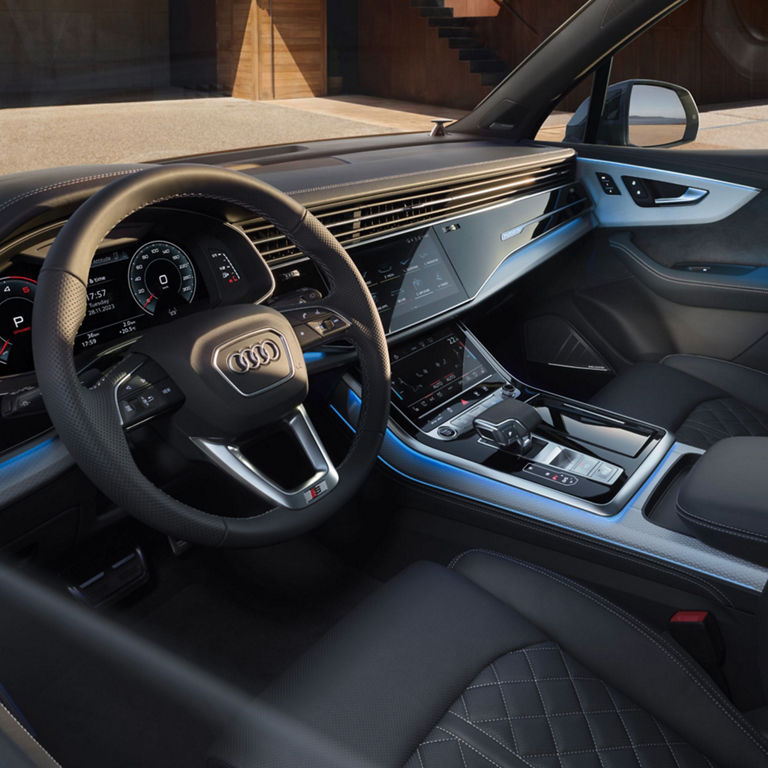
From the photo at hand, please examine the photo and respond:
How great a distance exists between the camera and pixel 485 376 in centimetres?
196

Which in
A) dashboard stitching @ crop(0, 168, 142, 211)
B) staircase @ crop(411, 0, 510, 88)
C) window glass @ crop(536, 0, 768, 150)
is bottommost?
dashboard stitching @ crop(0, 168, 142, 211)

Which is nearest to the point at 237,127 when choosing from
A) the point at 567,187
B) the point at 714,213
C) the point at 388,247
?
the point at 388,247

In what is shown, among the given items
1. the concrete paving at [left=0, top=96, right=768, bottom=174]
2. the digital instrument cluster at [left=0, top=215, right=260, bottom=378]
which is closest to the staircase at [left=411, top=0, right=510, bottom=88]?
the concrete paving at [left=0, top=96, right=768, bottom=174]

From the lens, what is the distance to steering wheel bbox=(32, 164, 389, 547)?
40.1 inches

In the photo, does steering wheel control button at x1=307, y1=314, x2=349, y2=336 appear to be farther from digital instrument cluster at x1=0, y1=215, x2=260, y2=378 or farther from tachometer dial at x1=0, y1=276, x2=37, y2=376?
tachometer dial at x1=0, y1=276, x2=37, y2=376

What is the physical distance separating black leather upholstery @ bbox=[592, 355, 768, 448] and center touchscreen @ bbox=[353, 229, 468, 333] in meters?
0.48

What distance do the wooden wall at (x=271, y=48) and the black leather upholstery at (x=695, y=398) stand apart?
1.51 meters

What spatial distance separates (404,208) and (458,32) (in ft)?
11.4

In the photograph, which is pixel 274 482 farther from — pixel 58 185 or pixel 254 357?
pixel 58 185

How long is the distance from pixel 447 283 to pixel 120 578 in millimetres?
940

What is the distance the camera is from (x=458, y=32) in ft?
16.2

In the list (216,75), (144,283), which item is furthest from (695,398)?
(216,75)

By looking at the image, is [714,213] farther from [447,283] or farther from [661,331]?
[447,283]

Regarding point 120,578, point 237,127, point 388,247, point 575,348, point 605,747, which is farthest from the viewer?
point 575,348
